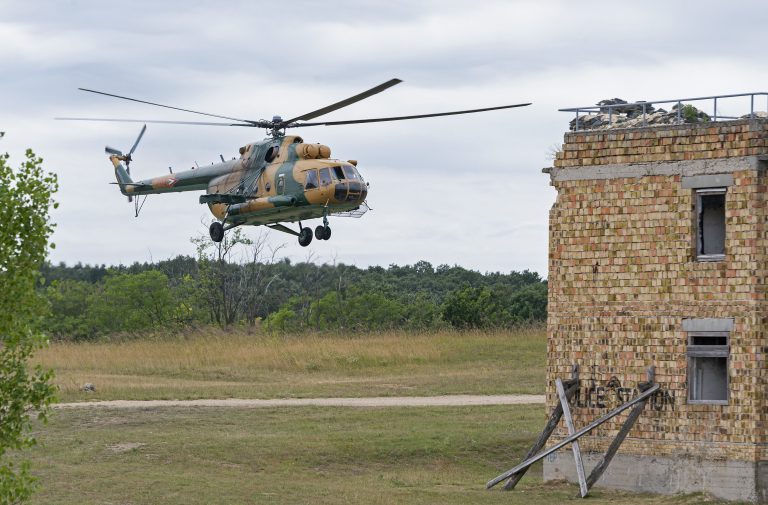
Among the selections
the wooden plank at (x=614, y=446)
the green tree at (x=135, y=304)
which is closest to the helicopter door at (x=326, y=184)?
the wooden plank at (x=614, y=446)

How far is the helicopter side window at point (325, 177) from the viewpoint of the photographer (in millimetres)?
36406

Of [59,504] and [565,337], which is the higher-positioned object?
[565,337]

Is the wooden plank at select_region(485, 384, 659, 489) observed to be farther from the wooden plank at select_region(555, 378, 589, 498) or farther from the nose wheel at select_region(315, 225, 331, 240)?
the nose wheel at select_region(315, 225, 331, 240)

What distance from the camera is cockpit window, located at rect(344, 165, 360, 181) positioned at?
36875 millimetres

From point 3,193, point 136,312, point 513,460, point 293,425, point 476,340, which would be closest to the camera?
point 3,193

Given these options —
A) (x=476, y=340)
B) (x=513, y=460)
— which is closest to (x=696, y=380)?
(x=513, y=460)

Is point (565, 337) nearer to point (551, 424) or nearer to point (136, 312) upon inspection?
point (551, 424)

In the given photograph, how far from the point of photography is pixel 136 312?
73.6 metres

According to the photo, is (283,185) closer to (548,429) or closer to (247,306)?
(548,429)

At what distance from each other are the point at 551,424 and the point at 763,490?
13.8 feet

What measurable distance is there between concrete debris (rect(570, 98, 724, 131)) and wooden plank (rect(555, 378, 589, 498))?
5.13 metres

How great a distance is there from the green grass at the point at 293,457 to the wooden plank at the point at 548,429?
0.86ft

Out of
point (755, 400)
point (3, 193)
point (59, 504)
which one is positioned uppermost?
point (3, 193)

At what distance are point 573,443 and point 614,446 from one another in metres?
0.78
